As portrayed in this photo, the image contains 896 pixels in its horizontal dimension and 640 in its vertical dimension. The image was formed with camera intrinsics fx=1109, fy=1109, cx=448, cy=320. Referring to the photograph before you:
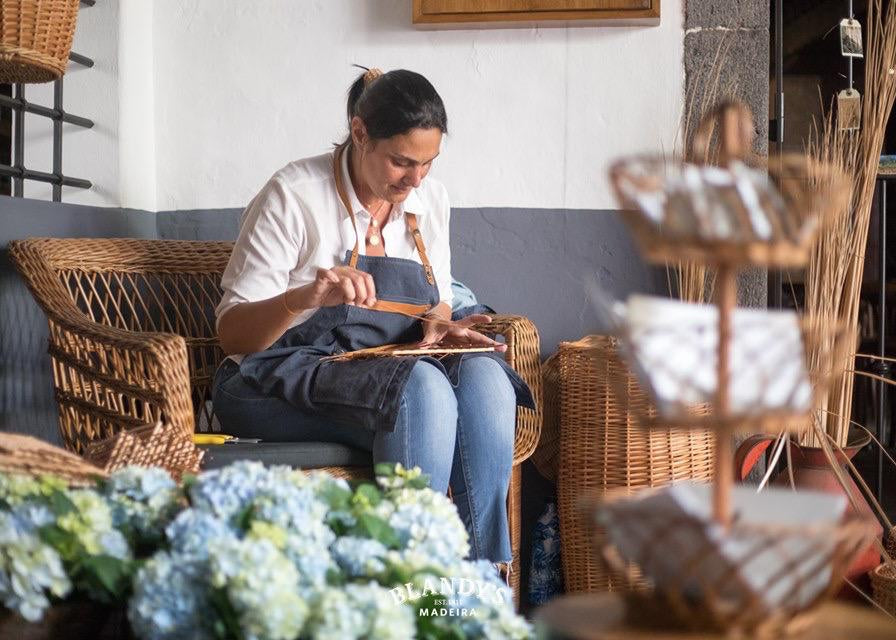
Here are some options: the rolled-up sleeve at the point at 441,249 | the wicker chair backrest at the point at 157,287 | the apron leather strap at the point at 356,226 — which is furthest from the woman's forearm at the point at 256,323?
the rolled-up sleeve at the point at 441,249

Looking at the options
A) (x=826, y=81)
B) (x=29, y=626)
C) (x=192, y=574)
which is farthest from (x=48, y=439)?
(x=826, y=81)

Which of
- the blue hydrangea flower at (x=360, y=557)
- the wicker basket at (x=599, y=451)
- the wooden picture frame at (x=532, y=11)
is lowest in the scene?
the wicker basket at (x=599, y=451)

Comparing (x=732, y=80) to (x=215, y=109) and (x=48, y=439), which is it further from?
(x=48, y=439)

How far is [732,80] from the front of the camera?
3.00m

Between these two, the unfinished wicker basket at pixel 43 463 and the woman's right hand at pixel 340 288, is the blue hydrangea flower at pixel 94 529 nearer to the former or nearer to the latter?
the unfinished wicker basket at pixel 43 463

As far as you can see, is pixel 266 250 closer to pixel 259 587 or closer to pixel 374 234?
pixel 374 234

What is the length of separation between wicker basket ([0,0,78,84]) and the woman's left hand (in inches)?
35.6

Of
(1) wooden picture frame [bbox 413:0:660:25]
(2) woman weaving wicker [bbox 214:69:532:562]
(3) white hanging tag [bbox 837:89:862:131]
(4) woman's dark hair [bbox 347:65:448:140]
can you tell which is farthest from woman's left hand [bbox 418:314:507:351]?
(3) white hanging tag [bbox 837:89:862:131]

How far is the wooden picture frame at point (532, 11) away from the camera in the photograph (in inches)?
116

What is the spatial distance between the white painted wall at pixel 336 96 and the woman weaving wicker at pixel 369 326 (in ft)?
1.89

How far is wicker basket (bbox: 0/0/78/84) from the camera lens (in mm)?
2061

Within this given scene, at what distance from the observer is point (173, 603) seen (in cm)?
Result: 106

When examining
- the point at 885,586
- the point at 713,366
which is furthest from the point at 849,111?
the point at 713,366

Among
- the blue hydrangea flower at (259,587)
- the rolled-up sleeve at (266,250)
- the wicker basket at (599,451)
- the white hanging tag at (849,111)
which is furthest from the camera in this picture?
the white hanging tag at (849,111)
